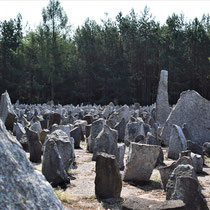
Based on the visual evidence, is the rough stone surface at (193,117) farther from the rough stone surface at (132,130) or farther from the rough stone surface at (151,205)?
the rough stone surface at (151,205)

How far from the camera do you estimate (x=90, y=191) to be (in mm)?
5473

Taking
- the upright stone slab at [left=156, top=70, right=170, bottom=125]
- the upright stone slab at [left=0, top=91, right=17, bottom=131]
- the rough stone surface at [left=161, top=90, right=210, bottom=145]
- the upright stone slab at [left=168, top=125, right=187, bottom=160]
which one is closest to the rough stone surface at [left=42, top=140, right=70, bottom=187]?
the upright stone slab at [left=168, top=125, right=187, bottom=160]

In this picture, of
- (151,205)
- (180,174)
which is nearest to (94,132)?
(180,174)

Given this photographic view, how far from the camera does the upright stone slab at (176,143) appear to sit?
8281mm

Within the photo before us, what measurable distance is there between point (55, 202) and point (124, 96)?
39.1 metres

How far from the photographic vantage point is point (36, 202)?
6.17ft

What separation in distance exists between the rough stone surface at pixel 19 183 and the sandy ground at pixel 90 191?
9.01ft

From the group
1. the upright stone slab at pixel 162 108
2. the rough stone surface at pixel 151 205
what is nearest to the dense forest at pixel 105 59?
the upright stone slab at pixel 162 108

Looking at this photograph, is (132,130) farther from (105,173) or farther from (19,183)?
(19,183)

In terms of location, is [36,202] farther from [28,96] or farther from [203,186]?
[28,96]

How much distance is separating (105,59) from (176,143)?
119 ft

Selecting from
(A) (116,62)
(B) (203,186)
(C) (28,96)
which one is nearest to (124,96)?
(A) (116,62)

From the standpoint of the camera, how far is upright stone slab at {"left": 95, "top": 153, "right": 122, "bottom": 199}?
5156 millimetres

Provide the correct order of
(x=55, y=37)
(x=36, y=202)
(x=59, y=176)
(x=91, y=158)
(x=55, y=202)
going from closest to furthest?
1. (x=36, y=202)
2. (x=55, y=202)
3. (x=59, y=176)
4. (x=91, y=158)
5. (x=55, y=37)
